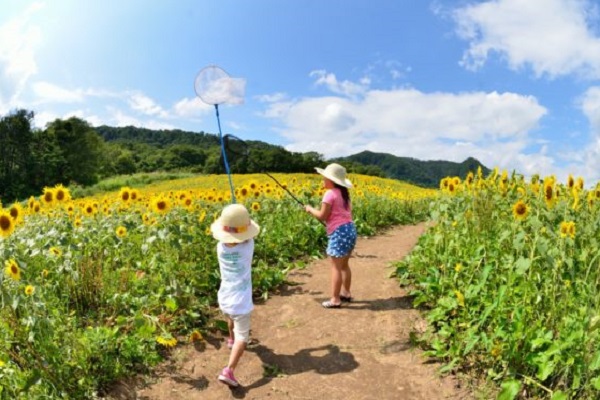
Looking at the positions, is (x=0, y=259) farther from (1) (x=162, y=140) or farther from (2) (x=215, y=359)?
(1) (x=162, y=140)

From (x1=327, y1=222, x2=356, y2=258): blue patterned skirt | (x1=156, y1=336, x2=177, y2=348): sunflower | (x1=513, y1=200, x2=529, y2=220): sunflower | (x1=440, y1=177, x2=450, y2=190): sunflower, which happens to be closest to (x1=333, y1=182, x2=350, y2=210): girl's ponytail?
(x1=327, y1=222, x2=356, y2=258): blue patterned skirt

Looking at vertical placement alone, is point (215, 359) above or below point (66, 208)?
below

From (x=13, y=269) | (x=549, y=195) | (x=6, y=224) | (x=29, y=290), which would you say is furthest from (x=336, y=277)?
(x=6, y=224)

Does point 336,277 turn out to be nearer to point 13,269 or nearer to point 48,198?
point 13,269

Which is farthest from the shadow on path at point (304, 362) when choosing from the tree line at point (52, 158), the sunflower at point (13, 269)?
the tree line at point (52, 158)

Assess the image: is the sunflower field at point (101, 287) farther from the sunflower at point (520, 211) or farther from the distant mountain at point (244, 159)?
the sunflower at point (520, 211)

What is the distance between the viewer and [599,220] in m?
3.96

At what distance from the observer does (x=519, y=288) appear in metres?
3.85

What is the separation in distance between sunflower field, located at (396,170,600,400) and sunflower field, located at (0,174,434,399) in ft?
7.33

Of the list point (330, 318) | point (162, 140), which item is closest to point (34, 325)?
point (330, 318)

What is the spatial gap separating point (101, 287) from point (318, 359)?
7.78 feet

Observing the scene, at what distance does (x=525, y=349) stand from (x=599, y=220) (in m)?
1.30

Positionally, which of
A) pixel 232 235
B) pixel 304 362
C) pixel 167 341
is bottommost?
pixel 304 362

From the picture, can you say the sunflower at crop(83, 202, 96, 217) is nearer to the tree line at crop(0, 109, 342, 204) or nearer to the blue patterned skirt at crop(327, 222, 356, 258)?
the blue patterned skirt at crop(327, 222, 356, 258)
